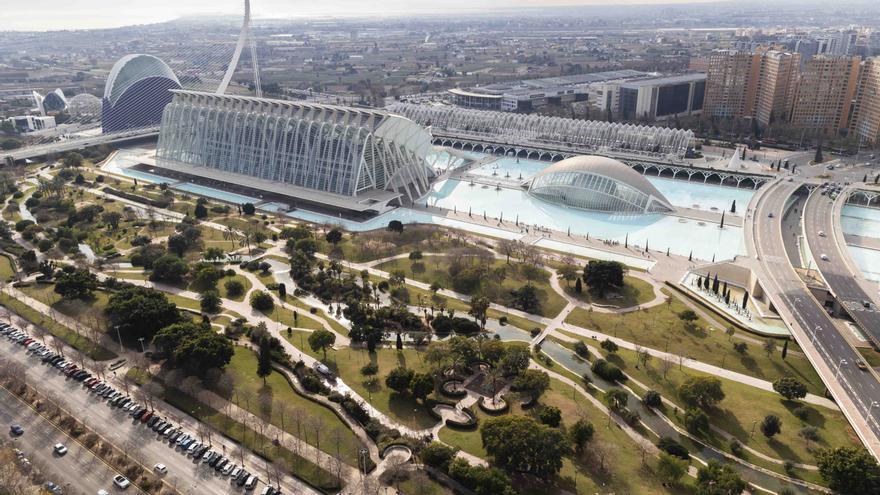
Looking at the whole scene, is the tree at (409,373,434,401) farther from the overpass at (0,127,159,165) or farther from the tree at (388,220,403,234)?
the overpass at (0,127,159,165)

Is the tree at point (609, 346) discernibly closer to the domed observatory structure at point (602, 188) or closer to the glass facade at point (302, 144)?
the domed observatory structure at point (602, 188)

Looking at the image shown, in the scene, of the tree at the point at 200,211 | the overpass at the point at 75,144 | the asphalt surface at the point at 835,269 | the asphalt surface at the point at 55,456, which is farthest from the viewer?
the overpass at the point at 75,144

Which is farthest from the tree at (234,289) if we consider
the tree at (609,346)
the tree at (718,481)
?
the tree at (718,481)

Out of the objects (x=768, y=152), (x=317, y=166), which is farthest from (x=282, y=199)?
(x=768, y=152)

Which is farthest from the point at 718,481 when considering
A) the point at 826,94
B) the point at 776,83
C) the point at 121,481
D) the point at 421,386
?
the point at 776,83

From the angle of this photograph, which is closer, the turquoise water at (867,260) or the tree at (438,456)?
the tree at (438,456)

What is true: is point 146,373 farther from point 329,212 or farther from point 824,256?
point 824,256

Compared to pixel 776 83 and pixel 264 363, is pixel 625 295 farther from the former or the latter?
pixel 776 83
